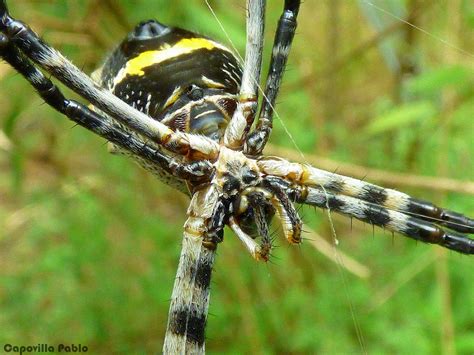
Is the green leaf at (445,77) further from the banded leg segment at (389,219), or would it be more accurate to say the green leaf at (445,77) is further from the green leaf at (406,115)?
the banded leg segment at (389,219)

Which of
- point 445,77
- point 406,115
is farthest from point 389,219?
point 406,115

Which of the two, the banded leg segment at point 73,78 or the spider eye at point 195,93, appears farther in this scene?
the spider eye at point 195,93

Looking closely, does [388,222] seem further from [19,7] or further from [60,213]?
[60,213]

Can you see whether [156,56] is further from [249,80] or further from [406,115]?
[406,115]

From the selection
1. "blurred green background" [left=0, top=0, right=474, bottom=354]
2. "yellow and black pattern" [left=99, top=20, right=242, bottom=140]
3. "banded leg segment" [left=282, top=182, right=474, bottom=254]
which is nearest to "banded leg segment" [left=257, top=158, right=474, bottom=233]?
"banded leg segment" [left=282, top=182, right=474, bottom=254]

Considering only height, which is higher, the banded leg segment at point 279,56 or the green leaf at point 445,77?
the green leaf at point 445,77

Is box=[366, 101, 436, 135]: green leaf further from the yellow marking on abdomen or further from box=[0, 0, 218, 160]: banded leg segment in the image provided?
box=[0, 0, 218, 160]: banded leg segment

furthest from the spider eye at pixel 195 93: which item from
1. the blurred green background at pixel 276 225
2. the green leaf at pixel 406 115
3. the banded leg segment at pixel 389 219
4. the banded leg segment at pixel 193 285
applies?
the green leaf at pixel 406 115

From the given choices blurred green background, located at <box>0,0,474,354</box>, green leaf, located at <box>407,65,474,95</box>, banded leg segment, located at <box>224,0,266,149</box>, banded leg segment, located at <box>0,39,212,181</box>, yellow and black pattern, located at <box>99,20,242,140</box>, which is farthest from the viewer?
blurred green background, located at <box>0,0,474,354</box>
